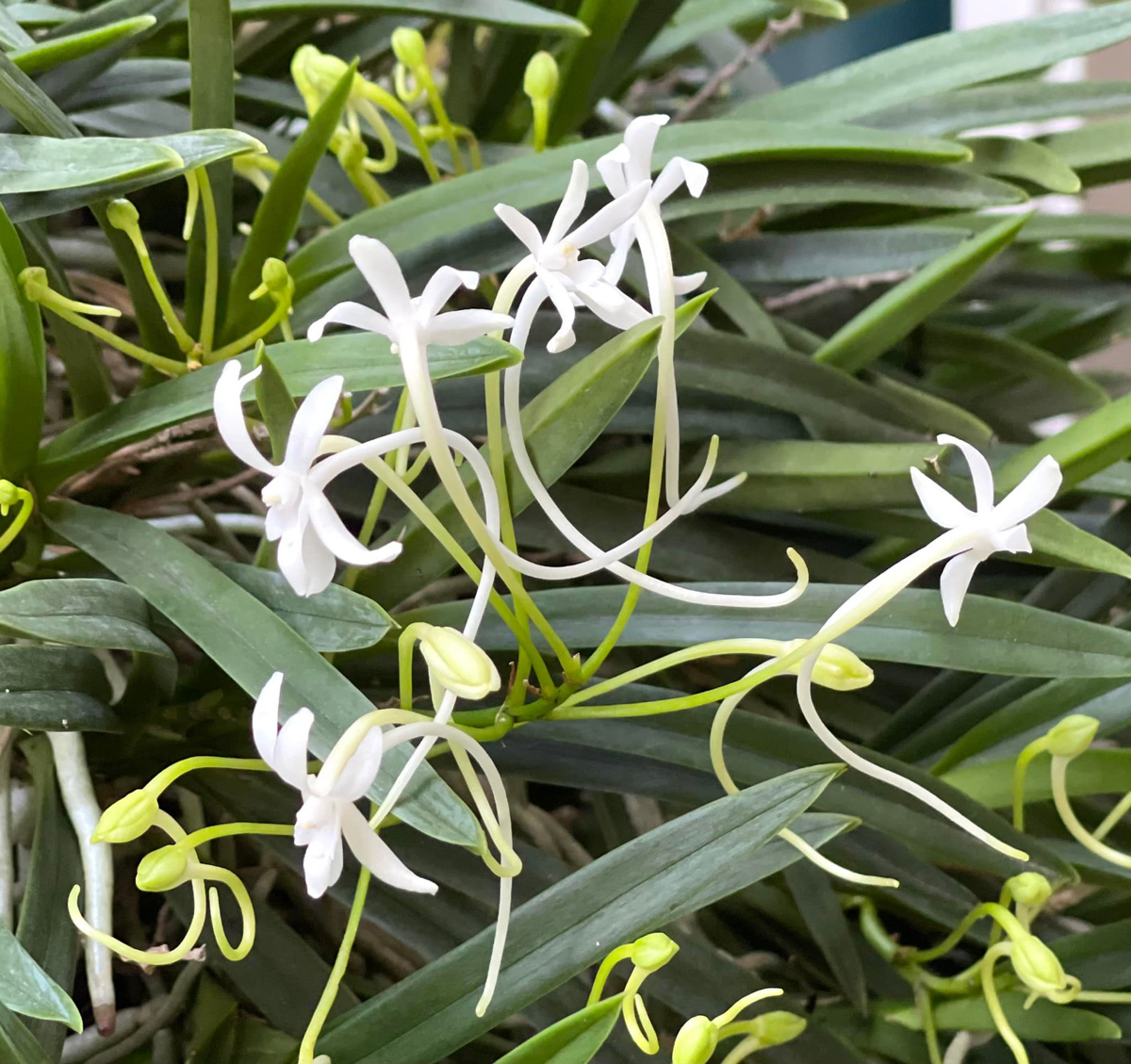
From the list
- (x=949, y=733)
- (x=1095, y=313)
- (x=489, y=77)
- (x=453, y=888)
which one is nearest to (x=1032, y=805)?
(x=949, y=733)

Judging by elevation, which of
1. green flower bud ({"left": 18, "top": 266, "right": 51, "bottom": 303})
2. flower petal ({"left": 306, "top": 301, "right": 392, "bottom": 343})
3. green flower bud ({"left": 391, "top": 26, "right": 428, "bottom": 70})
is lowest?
green flower bud ({"left": 18, "top": 266, "right": 51, "bottom": 303})

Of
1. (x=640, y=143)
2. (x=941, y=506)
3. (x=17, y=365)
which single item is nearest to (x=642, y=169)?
(x=640, y=143)

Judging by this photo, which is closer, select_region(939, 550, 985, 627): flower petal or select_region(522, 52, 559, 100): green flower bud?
select_region(939, 550, 985, 627): flower petal

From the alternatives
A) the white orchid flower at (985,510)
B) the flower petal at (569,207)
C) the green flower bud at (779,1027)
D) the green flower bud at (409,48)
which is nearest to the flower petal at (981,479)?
the white orchid flower at (985,510)

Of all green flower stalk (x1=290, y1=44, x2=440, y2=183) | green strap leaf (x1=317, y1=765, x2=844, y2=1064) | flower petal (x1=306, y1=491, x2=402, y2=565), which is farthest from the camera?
green flower stalk (x1=290, y1=44, x2=440, y2=183)

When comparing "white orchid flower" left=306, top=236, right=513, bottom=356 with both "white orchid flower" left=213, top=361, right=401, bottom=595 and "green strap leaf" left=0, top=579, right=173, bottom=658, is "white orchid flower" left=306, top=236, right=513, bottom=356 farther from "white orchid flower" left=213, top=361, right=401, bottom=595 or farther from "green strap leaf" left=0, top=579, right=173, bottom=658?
"green strap leaf" left=0, top=579, right=173, bottom=658

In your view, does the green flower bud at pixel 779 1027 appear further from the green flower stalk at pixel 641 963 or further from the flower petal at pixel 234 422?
the flower petal at pixel 234 422

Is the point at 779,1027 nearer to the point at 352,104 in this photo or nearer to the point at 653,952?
the point at 653,952

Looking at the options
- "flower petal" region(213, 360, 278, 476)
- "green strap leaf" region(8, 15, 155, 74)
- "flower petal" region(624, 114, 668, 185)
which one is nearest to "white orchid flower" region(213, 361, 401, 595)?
"flower petal" region(213, 360, 278, 476)
